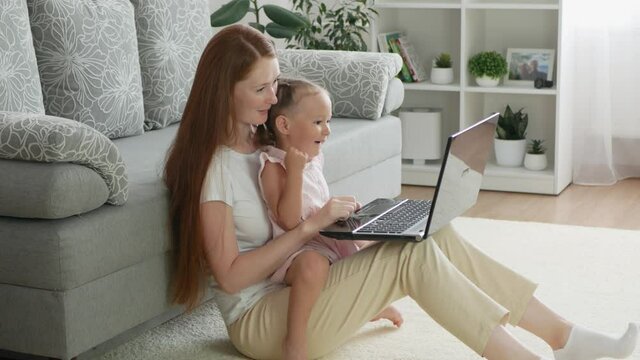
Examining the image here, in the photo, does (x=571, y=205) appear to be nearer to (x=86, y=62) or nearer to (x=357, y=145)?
(x=357, y=145)

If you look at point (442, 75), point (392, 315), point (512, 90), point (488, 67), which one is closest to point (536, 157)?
point (512, 90)

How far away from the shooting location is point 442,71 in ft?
14.5

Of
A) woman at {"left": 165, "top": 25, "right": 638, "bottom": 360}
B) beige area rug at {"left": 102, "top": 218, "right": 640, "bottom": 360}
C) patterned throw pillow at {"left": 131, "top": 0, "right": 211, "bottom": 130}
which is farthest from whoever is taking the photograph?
patterned throw pillow at {"left": 131, "top": 0, "right": 211, "bottom": 130}

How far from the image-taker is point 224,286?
2.33 meters

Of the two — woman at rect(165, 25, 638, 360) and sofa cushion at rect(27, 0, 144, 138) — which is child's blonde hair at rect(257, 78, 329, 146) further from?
sofa cushion at rect(27, 0, 144, 138)

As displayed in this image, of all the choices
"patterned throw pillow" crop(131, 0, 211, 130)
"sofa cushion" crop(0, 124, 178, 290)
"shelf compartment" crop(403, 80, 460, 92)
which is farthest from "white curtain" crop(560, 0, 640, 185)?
"sofa cushion" crop(0, 124, 178, 290)

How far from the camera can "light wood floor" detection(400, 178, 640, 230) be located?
3.82 m

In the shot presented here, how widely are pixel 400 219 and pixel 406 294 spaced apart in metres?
0.17

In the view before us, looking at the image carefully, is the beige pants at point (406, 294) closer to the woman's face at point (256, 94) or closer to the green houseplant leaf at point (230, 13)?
the woman's face at point (256, 94)

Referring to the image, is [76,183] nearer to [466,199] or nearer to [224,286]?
[224,286]

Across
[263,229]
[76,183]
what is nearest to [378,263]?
[263,229]

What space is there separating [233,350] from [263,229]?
0.33m

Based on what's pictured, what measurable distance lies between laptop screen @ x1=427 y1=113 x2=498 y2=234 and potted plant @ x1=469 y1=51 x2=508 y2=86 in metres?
1.89

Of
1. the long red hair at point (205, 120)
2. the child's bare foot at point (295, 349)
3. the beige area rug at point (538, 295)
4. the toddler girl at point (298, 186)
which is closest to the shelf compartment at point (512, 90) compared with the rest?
the beige area rug at point (538, 295)
